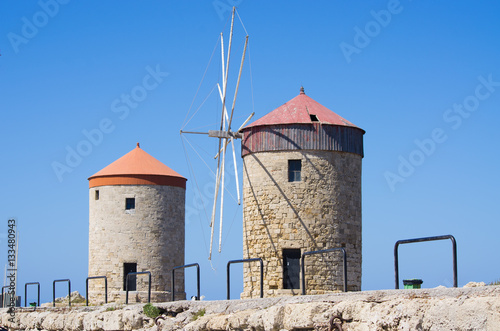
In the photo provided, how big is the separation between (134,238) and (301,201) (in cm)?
922

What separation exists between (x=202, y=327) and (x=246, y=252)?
7459 millimetres

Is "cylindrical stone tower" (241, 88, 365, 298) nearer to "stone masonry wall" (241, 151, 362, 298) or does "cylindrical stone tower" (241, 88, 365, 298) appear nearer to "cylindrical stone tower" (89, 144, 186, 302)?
"stone masonry wall" (241, 151, 362, 298)

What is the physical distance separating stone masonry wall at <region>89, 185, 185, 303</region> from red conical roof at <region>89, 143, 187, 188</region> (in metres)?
0.21

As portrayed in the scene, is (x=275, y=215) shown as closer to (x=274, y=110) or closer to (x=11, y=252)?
(x=274, y=110)

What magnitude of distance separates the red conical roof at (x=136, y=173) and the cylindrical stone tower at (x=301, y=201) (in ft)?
24.5

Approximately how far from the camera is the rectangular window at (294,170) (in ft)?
65.0

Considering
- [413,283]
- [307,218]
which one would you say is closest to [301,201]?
[307,218]

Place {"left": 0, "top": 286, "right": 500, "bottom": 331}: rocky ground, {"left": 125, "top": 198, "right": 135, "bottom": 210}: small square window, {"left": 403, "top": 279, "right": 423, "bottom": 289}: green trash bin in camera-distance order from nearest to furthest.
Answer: {"left": 0, "top": 286, "right": 500, "bottom": 331}: rocky ground < {"left": 403, "top": 279, "right": 423, "bottom": 289}: green trash bin < {"left": 125, "top": 198, "right": 135, "bottom": 210}: small square window

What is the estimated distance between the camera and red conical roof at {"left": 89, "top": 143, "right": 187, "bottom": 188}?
2722 cm

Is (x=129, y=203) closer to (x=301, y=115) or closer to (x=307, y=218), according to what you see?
(x=301, y=115)

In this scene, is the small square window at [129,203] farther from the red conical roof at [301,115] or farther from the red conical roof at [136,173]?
the red conical roof at [301,115]

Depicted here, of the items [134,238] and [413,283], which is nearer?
[413,283]

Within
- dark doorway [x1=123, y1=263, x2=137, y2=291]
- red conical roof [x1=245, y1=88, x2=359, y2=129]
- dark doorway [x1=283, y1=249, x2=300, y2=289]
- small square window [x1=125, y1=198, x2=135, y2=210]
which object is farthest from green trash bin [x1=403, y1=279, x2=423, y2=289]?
small square window [x1=125, y1=198, x2=135, y2=210]

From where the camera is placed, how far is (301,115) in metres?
20.5
